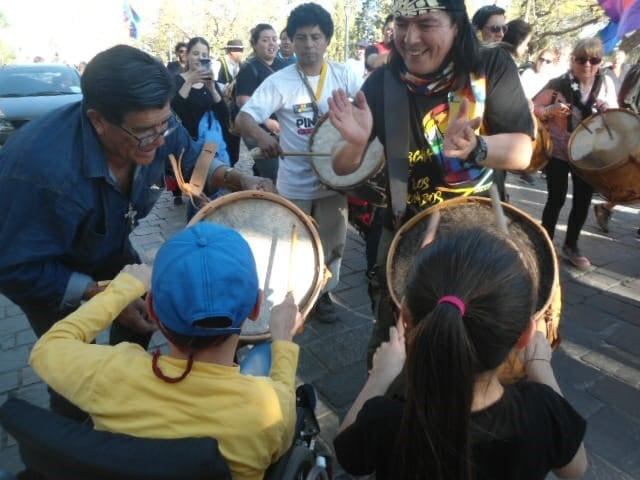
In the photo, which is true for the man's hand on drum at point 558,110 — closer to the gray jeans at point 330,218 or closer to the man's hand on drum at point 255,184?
the gray jeans at point 330,218

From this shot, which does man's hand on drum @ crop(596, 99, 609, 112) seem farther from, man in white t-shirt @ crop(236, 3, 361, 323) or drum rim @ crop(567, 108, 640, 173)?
man in white t-shirt @ crop(236, 3, 361, 323)

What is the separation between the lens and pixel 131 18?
1845 cm

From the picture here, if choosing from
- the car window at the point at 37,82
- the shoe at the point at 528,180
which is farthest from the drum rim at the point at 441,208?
the car window at the point at 37,82

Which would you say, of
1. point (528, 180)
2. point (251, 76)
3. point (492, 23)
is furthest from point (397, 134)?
point (528, 180)

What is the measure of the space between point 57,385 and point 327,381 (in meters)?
1.69

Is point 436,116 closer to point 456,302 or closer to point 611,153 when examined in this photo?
point 456,302

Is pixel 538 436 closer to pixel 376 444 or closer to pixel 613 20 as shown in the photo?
pixel 376 444

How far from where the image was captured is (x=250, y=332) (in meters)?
1.92

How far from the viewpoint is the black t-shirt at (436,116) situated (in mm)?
1832

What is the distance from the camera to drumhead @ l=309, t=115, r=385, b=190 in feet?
8.78

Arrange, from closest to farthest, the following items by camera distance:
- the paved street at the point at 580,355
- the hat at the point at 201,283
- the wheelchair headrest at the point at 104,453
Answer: the wheelchair headrest at the point at 104,453
the hat at the point at 201,283
the paved street at the point at 580,355

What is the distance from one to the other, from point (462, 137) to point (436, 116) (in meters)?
0.24

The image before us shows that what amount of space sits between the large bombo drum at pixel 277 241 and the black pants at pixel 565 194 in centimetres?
287

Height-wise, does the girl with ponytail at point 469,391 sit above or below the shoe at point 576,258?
above
